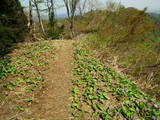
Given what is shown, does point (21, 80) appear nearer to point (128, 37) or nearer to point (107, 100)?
point (107, 100)

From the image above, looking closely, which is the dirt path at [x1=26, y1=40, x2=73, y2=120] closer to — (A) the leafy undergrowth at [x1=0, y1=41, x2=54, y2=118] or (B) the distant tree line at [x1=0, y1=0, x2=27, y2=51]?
(A) the leafy undergrowth at [x1=0, y1=41, x2=54, y2=118]

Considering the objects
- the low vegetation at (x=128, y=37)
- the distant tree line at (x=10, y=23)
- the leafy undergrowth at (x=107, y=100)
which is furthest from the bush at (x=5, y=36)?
the low vegetation at (x=128, y=37)

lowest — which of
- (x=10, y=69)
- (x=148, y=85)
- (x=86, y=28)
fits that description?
(x=148, y=85)

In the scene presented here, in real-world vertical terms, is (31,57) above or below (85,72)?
above

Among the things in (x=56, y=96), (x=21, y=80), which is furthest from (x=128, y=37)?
(x=21, y=80)

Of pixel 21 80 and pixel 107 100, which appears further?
pixel 21 80

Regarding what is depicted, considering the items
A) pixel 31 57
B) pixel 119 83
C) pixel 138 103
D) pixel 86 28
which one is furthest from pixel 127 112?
pixel 86 28

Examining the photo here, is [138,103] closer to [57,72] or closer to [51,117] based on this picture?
[51,117]

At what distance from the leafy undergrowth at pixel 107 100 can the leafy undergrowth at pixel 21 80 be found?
1.06 m

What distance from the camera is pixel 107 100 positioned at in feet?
8.93

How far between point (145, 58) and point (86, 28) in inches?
387

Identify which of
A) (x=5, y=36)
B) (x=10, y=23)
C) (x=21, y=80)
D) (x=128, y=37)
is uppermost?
(x=10, y=23)

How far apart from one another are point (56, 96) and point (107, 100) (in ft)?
4.02

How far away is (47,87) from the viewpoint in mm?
2992
